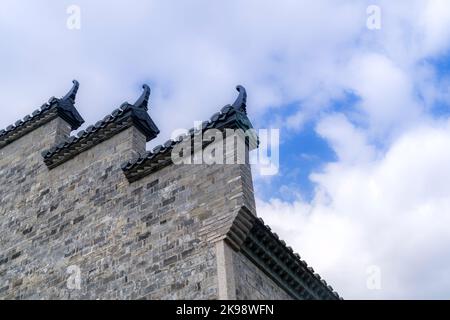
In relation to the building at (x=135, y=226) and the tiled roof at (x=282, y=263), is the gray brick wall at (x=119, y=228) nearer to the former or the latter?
the building at (x=135, y=226)

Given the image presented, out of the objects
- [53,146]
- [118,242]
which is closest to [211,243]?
[118,242]

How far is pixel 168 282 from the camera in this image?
39.4 feet

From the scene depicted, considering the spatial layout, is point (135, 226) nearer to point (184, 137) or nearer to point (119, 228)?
point (119, 228)

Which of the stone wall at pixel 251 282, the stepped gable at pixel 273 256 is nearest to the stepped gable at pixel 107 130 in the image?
the stepped gable at pixel 273 256

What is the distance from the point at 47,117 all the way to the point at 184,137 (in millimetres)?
5130

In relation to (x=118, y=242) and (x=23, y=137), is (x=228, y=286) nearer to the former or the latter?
(x=118, y=242)

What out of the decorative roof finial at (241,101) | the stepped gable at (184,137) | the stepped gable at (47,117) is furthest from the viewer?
the stepped gable at (47,117)

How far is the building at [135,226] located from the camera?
12109mm

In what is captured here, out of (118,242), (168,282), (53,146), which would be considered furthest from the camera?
(53,146)

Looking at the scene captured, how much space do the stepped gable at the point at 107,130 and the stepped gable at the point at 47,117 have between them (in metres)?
1.55

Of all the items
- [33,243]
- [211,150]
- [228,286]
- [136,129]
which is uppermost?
[136,129]

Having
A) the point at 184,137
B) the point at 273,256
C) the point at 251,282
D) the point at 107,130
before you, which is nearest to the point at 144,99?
the point at 107,130

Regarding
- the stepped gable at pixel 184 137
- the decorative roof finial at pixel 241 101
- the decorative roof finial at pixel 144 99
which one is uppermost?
the decorative roof finial at pixel 144 99
